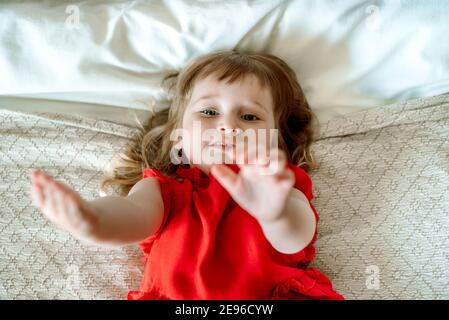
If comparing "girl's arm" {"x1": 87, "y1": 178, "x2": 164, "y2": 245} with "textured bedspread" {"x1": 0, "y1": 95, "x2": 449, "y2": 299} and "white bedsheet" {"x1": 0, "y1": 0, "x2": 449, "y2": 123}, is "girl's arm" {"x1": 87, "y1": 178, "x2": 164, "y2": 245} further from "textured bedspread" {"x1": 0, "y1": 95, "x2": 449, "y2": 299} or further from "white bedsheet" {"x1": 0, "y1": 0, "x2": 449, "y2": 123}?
"white bedsheet" {"x1": 0, "y1": 0, "x2": 449, "y2": 123}

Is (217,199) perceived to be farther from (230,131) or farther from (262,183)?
(262,183)

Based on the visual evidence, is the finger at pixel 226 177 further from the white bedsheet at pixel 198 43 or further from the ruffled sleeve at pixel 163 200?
the white bedsheet at pixel 198 43

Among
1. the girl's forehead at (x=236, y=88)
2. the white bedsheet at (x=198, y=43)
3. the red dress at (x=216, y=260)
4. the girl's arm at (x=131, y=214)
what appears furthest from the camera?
the white bedsheet at (x=198, y=43)

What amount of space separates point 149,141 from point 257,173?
1.71 ft

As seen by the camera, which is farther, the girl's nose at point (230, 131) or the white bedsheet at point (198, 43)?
the white bedsheet at point (198, 43)

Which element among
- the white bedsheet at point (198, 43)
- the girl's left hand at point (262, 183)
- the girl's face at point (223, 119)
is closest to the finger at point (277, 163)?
the girl's left hand at point (262, 183)

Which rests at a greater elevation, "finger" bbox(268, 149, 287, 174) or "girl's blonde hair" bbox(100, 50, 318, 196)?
"finger" bbox(268, 149, 287, 174)

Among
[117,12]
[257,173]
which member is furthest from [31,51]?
[257,173]

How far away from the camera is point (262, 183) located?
697mm

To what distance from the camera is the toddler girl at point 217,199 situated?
2.34 feet

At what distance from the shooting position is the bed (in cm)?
106

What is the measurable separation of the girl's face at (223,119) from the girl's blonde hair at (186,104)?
33 mm

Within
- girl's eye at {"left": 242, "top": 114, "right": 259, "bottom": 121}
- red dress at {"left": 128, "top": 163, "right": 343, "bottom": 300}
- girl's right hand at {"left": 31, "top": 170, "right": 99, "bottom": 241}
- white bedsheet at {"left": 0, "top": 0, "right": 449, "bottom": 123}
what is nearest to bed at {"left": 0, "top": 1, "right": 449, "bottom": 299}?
white bedsheet at {"left": 0, "top": 0, "right": 449, "bottom": 123}
